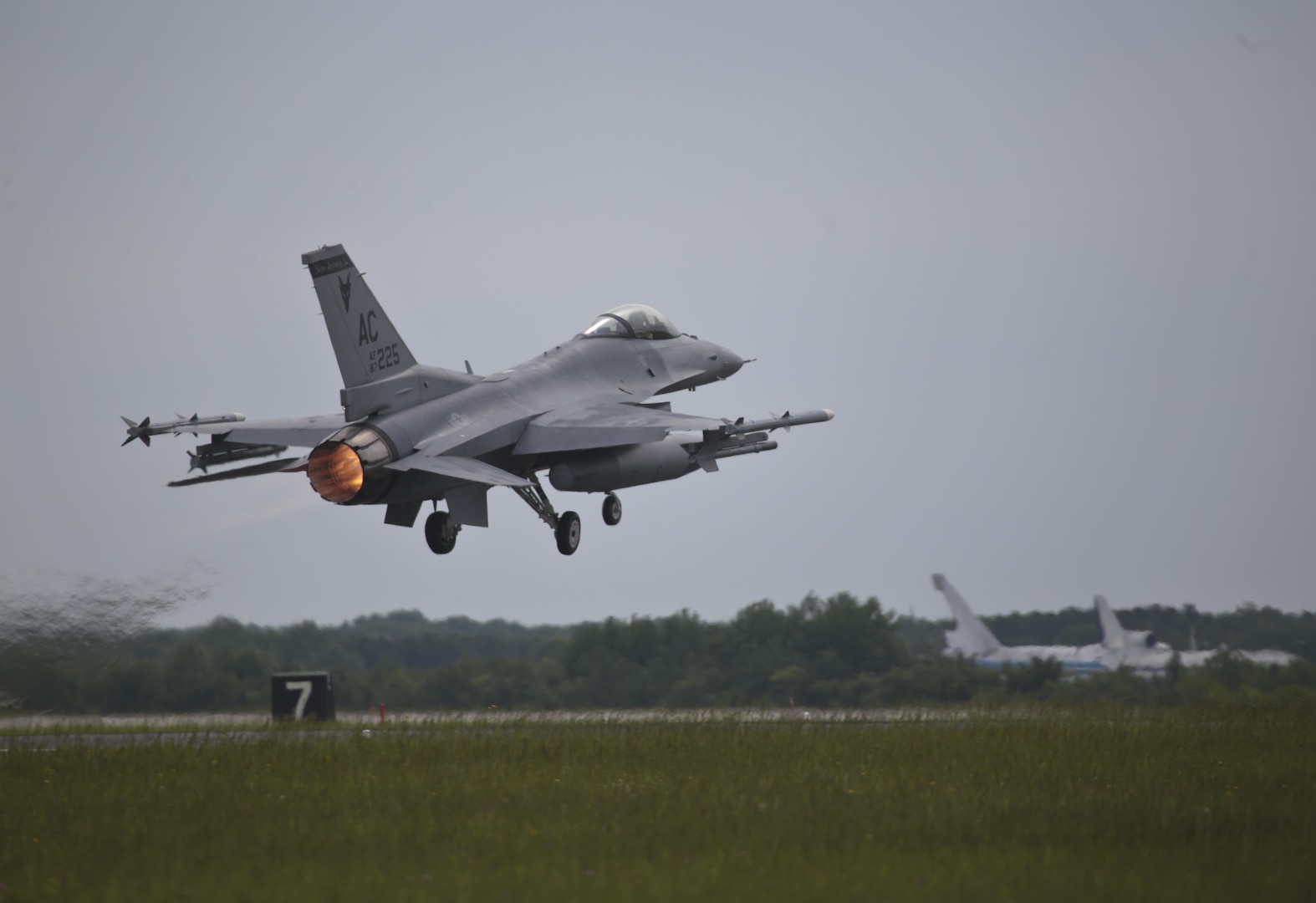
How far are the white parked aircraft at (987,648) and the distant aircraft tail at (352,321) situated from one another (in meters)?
42.7

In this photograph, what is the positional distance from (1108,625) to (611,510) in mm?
41419

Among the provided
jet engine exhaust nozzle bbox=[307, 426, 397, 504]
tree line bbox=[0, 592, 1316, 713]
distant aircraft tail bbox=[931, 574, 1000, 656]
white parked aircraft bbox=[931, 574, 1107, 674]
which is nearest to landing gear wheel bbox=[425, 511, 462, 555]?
jet engine exhaust nozzle bbox=[307, 426, 397, 504]

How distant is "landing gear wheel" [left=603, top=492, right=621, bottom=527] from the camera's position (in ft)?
84.6

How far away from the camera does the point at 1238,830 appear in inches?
609

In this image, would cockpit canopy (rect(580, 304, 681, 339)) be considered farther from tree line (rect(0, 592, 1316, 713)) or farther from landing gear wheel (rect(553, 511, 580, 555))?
tree line (rect(0, 592, 1316, 713))

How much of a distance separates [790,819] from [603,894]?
13.7 feet

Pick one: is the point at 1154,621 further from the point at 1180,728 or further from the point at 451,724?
the point at 451,724

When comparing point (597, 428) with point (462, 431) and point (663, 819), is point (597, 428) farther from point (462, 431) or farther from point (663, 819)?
point (663, 819)

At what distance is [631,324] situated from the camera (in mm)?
28297

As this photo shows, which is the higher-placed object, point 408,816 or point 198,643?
point 198,643

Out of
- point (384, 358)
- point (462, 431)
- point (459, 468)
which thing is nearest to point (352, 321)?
point (384, 358)

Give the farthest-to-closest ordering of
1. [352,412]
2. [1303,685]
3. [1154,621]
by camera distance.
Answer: [1154,621]
[1303,685]
[352,412]

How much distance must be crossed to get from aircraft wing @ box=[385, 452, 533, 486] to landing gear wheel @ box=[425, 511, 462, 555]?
2.20 metres

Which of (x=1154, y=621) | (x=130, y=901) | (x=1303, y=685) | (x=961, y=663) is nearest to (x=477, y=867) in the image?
(x=130, y=901)
